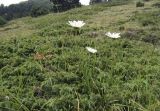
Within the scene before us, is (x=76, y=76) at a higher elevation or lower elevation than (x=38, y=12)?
higher

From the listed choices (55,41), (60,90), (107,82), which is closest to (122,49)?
(55,41)

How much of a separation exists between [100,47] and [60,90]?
11.1 ft

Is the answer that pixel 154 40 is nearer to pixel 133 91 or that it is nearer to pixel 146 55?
pixel 146 55

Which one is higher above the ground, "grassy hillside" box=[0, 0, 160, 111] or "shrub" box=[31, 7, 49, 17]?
"grassy hillside" box=[0, 0, 160, 111]

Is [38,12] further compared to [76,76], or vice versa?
[38,12]

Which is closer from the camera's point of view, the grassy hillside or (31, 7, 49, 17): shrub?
the grassy hillside

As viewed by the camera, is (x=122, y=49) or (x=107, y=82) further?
(x=122, y=49)

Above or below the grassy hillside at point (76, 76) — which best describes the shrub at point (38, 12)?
below

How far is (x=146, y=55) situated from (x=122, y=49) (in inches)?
26.5

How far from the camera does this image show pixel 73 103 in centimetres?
574

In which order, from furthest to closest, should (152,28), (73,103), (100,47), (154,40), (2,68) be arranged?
(152,28), (154,40), (100,47), (2,68), (73,103)

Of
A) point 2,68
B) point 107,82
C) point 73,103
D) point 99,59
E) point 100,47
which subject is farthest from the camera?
point 100,47

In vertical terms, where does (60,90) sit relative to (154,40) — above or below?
above

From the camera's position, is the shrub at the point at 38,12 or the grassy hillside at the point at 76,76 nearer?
the grassy hillside at the point at 76,76
